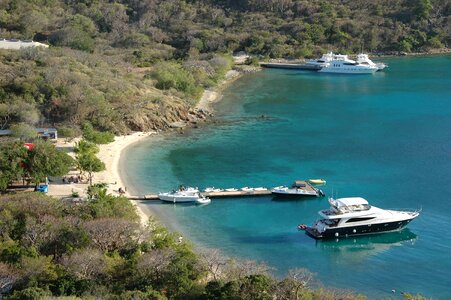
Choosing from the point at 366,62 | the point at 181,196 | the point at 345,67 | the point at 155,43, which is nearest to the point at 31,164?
the point at 181,196

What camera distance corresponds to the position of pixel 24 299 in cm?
2575

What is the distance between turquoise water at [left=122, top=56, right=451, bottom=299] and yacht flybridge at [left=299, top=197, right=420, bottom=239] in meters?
0.52

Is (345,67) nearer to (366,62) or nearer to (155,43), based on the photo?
(366,62)

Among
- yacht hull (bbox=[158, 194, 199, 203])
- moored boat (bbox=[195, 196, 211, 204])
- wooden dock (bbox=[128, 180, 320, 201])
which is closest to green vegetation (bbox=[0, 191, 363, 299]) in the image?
yacht hull (bbox=[158, 194, 199, 203])

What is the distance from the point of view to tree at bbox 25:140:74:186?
41562 millimetres

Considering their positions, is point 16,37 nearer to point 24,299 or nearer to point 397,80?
point 397,80

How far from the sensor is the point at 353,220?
1463 inches

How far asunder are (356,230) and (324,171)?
10.8 m

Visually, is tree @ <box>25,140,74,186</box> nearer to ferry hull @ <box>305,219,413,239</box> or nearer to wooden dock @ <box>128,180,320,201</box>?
wooden dock @ <box>128,180,320,201</box>

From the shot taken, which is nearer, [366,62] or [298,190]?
[298,190]

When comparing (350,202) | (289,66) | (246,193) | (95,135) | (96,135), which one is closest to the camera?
(350,202)

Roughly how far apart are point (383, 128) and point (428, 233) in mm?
24234

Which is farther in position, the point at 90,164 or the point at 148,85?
the point at 148,85

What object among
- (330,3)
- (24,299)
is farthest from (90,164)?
(330,3)
